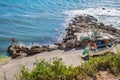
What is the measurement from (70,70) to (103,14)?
33.9 metres

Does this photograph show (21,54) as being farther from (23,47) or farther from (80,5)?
(80,5)

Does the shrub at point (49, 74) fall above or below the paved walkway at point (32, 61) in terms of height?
above

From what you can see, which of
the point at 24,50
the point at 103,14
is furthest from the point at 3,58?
the point at 103,14

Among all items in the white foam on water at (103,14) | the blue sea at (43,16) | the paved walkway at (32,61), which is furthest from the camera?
the white foam on water at (103,14)

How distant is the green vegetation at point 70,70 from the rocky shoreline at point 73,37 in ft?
39.0

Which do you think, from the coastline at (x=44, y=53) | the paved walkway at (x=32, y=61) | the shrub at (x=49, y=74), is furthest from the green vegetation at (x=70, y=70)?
the coastline at (x=44, y=53)

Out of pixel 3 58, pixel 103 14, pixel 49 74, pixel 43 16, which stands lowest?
pixel 3 58

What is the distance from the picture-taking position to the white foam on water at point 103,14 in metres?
49.9

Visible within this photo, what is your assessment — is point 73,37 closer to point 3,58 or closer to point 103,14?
point 3,58

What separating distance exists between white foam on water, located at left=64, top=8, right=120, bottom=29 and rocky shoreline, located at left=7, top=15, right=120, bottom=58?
2250mm

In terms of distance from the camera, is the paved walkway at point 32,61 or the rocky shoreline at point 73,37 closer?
the paved walkway at point 32,61

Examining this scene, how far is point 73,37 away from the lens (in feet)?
127

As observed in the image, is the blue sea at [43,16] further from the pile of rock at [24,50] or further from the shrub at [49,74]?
the shrub at [49,74]

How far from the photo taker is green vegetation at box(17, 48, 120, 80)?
2138 centimetres
